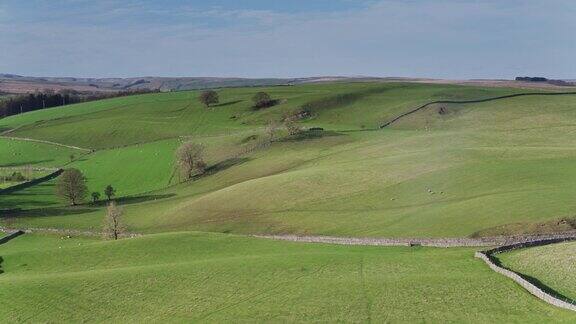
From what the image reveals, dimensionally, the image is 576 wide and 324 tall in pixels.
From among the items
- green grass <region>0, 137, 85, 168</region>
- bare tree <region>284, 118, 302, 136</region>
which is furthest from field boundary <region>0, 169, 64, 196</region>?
bare tree <region>284, 118, 302, 136</region>

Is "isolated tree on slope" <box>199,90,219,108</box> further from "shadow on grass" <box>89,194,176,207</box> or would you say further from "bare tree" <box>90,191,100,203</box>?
"shadow on grass" <box>89,194,176,207</box>

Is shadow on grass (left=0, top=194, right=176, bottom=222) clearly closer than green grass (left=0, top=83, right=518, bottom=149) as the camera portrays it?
Yes

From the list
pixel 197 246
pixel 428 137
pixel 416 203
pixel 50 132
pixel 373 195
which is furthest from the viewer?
pixel 50 132

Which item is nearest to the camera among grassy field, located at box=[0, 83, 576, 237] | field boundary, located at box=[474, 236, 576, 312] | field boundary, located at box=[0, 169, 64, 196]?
field boundary, located at box=[474, 236, 576, 312]

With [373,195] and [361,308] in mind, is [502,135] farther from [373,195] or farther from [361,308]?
[361,308]

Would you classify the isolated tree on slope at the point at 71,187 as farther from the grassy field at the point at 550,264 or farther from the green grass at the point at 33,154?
the grassy field at the point at 550,264

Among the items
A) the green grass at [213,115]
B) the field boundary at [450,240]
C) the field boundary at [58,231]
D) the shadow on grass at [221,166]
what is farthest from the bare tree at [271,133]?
the field boundary at [450,240]

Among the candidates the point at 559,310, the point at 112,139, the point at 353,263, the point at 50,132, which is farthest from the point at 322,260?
the point at 50,132
